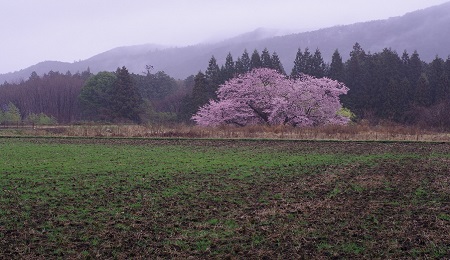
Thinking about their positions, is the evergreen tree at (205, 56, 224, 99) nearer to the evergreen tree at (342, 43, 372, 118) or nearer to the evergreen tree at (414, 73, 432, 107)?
the evergreen tree at (342, 43, 372, 118)

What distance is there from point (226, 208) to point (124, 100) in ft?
193

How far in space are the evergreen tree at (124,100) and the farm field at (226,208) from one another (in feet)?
159

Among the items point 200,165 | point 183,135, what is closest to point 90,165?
point 200,165

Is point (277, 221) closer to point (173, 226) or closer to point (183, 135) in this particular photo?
point (173, 226)

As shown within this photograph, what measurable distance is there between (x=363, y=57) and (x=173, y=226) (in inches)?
2657

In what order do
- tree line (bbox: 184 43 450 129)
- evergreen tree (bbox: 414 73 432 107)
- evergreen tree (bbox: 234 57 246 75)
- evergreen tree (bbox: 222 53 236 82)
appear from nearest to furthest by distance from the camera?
tree line (bbox: 184 43 450 129), evergreen tree (bbox: 414 73 432 107), evergreen tree (bbox: 222 53 236 82), evergreen tree (bbox: 234 57 246 75)

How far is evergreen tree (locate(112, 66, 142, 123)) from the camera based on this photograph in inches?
2608

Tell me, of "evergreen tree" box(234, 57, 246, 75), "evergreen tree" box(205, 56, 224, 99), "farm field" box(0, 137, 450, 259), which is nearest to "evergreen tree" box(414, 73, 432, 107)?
"evergreen tree" box(234, 57, 246, 75)

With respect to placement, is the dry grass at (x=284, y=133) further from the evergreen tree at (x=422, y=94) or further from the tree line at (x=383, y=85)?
the evergreen tree at (x=422, y=94)

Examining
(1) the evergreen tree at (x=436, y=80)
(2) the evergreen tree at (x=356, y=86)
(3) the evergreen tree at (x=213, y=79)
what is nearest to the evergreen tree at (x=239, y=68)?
(3) the evergreen tree at (x=213, y=79)

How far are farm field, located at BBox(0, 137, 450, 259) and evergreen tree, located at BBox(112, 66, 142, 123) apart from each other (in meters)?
48.5

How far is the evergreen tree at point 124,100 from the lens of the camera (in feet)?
217

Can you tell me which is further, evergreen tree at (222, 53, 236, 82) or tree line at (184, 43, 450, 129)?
evergreen tree at (222, 53, 236, 82)

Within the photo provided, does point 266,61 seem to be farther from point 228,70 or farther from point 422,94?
point 422,94
